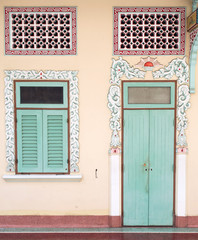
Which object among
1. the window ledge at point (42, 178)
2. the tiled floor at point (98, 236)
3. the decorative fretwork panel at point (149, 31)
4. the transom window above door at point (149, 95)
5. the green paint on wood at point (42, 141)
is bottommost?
the tiled floor at point (98, 236)

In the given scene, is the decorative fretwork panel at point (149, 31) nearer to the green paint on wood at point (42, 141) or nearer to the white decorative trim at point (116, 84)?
the white decorative trim at point (116, 84)

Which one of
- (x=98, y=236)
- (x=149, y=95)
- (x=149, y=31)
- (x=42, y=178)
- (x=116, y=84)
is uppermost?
(x=149, y=31)

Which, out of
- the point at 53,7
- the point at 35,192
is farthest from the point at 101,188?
the point at 53,7

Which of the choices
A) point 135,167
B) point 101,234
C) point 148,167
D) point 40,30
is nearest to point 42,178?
point 101,234

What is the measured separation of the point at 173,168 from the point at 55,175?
201 cm

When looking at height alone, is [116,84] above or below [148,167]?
above

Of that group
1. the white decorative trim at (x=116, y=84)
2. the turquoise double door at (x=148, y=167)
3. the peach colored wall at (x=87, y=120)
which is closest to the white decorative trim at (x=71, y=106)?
the peach colored wall at (x=87, y=120)

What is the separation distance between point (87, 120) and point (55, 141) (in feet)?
2.13

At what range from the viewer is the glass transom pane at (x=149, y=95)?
4.76m

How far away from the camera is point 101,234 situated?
4660 mm

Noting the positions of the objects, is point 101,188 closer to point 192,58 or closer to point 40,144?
point 40,144

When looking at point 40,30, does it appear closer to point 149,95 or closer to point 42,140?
point 42,140

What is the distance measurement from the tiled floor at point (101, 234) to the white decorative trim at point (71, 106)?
3.37 ft

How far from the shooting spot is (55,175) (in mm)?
4789
